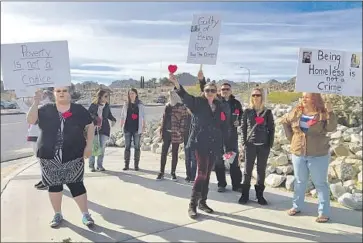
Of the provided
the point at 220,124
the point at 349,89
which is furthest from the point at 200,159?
the point at 349,89

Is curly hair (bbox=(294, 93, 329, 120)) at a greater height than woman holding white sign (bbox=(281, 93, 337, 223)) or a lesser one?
greater

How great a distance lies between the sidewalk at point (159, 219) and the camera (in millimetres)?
3697

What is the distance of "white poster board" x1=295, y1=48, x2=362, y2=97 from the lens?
411 cm

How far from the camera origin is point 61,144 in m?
3.82

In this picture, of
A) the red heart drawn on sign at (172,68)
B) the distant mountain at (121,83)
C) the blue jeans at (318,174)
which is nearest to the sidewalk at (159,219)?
the blue jeans at (318,174)

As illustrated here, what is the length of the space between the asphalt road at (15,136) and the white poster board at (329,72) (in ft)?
9.49

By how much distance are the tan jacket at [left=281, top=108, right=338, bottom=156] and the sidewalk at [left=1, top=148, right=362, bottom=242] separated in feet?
2.49

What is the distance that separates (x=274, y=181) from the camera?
5656 millimetres

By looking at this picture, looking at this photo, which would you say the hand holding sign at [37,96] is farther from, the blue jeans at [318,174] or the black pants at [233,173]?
the blue jeans at [318,174]

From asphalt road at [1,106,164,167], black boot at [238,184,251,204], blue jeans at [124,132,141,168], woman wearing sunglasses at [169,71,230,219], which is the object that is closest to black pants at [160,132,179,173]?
blue jeans at [124,132,141,168]

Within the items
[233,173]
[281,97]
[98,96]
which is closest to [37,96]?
[98,96]

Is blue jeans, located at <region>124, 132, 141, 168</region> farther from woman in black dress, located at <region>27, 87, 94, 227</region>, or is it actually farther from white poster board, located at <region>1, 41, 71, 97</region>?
white poster board, located at <region>1, 41, 71, 97</region>

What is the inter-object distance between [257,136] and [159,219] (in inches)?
59.0

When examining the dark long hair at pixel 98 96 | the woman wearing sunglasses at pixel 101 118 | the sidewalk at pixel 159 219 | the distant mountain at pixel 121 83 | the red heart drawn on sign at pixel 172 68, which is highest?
the red heart drawn on sign at pixel 172 68
